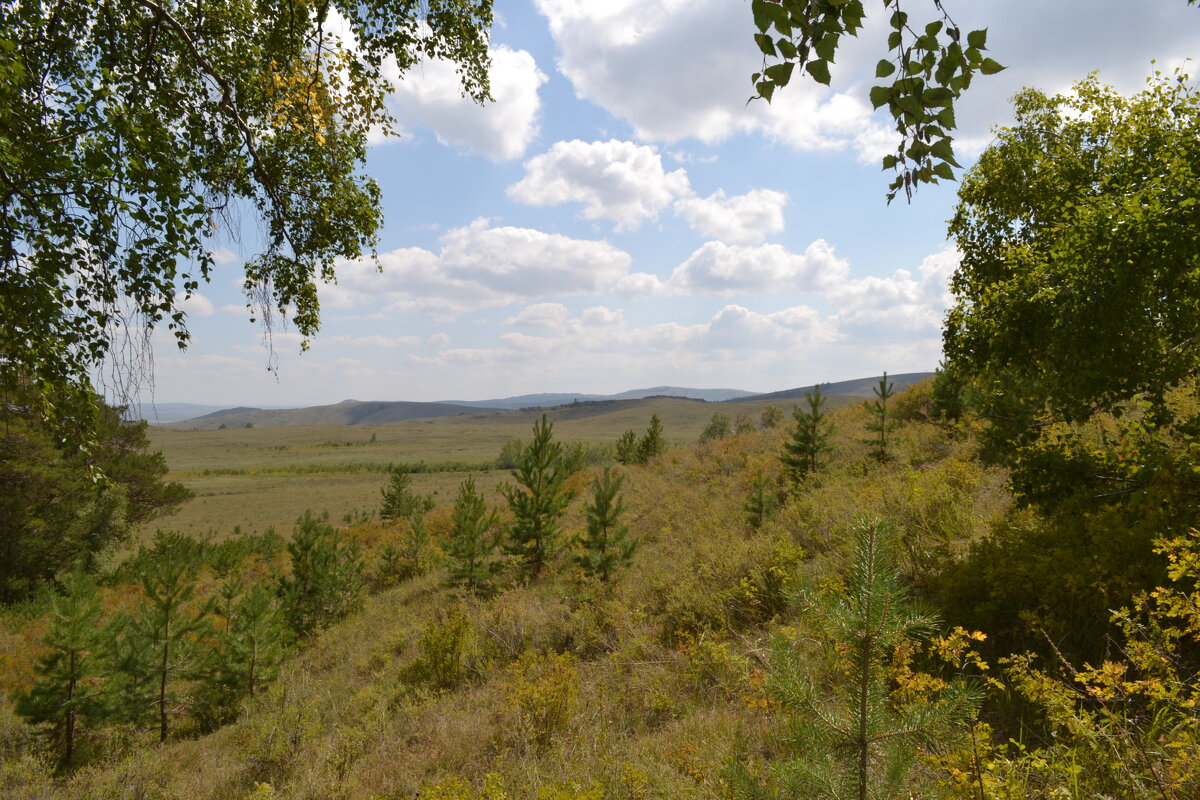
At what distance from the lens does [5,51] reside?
2281 mm

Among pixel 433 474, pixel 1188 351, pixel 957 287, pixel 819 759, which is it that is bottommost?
pixel 433 474

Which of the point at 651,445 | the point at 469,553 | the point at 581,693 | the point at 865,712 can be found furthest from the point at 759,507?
the point at 651,445

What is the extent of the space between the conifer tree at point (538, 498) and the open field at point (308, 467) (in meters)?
20.7

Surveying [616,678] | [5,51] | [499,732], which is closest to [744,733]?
[616,678]

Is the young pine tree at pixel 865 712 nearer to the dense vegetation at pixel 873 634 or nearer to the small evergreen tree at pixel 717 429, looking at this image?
the dense vegetation at pixel 873 634

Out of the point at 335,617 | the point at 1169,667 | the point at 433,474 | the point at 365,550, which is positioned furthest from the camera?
the point at 433,474

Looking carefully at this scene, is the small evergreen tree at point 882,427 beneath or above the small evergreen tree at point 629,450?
above

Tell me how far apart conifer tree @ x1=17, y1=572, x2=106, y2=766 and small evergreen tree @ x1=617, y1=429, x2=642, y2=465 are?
73.3 ft

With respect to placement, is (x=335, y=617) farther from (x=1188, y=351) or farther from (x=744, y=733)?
(x=1188, y=351)

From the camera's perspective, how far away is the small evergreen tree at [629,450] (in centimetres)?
2840

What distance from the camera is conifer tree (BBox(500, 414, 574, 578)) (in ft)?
39.6

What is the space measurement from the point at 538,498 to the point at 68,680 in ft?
27.5

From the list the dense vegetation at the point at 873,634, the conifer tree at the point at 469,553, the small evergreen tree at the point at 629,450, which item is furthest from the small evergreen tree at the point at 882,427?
the small evergreen tree at the point at 629,450

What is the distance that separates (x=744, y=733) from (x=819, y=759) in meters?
2.60
